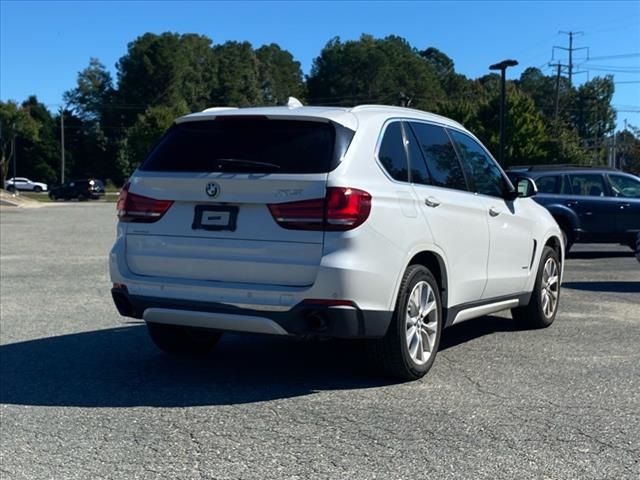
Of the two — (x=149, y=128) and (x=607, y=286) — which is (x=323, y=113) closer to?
(x=607, y=286)

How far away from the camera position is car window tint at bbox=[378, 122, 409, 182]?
229 inches

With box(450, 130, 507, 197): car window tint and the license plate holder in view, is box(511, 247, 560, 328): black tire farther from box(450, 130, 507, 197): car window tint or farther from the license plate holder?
the license plate holder

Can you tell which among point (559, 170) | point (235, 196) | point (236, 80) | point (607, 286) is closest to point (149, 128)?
point (236, 80)

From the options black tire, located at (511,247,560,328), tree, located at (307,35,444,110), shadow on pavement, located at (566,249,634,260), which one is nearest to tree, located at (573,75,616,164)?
tree, located at (307,35,444,110)

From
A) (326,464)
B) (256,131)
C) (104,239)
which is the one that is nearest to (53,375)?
(256,131)

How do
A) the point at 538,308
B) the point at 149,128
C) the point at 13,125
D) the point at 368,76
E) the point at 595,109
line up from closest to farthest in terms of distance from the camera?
the point at 538,308 < the point at 149,128 < the point at 13,125 < the point at 368,76 < the point at 595,109

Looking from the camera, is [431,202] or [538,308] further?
[538,308]

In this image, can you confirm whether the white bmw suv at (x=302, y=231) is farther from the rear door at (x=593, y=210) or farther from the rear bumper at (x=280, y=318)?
the rear door at (x=593, y=210)

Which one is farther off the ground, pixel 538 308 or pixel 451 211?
pixel 451 211

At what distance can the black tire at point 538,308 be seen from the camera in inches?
312

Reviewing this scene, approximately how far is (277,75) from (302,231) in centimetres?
11216

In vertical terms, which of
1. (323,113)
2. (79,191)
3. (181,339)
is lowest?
(79,191)

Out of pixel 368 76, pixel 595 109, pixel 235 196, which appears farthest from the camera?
pixel 595 109

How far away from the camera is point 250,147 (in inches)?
226
